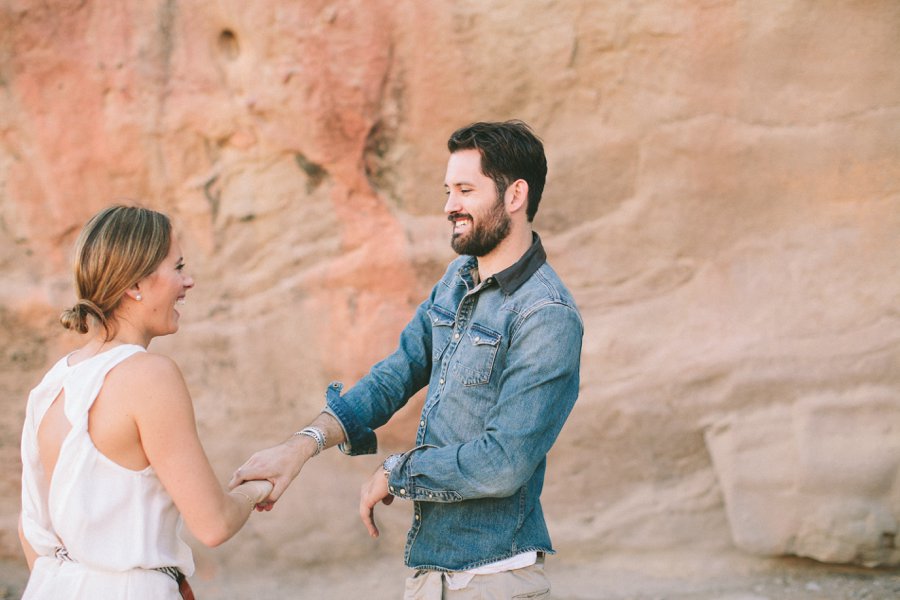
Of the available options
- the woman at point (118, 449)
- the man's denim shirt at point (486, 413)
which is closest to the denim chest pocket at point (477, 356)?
the man's denim shirt at point (486, 413)

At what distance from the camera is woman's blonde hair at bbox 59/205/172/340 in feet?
6.56

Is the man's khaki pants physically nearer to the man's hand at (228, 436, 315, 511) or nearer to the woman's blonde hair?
the man's hand at (228, 436, 315, 511)

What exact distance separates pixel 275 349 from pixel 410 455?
251cm

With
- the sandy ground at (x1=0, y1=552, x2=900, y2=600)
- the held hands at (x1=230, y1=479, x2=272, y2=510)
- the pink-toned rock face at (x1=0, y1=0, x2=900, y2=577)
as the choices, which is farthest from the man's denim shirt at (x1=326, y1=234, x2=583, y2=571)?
the sandy ground at (x1=0, y1=552, x2=900, y2=600)

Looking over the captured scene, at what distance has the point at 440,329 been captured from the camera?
8.20ft

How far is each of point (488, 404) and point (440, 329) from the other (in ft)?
1.06

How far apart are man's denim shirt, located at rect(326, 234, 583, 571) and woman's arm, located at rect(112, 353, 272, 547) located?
0.45m

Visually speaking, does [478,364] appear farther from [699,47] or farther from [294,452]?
[699,47]

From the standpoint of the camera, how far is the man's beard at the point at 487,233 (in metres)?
2.33

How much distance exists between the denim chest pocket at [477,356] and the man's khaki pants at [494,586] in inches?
18.9

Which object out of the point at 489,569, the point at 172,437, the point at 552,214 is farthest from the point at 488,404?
the point at 552,214

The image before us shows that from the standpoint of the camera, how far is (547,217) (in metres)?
4.45

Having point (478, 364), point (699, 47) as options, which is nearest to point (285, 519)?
point (478, 364)

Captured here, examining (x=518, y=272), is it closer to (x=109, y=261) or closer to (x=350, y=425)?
(x=350, y=425)
